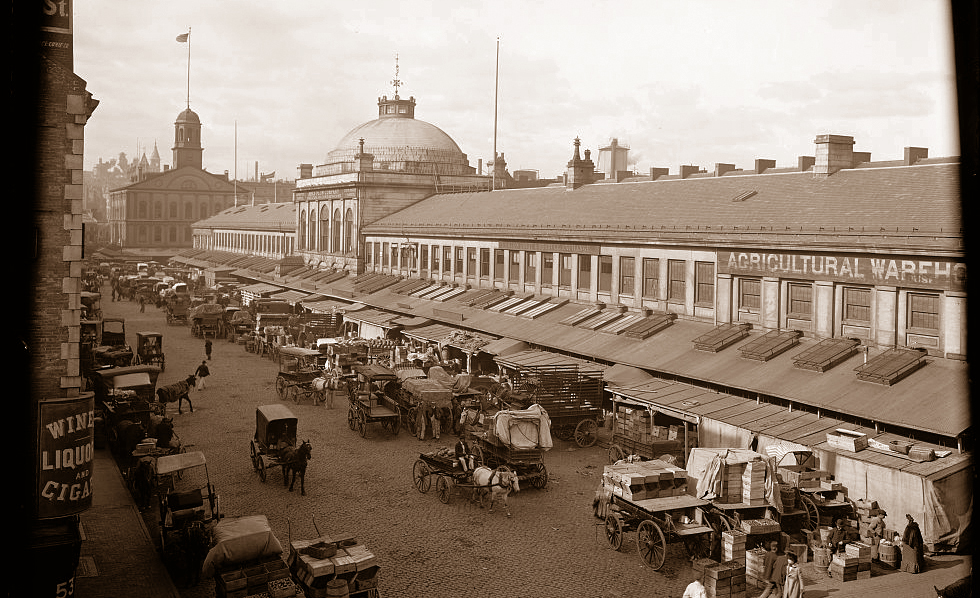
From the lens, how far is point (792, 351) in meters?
26.0

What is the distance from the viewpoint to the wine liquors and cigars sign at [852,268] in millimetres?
22562

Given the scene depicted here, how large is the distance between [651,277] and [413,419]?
12821mm

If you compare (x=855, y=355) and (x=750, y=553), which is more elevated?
(x=855, y=355)

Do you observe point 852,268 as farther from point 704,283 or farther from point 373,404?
point 373,404

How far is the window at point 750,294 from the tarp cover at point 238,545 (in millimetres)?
20360

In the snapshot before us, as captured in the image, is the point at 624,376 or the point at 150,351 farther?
the point at 150,351

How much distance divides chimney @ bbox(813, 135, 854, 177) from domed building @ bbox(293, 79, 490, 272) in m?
30.6

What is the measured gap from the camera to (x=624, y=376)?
1104 inches

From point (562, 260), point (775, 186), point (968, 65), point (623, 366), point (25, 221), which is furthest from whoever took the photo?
point (562, 260)

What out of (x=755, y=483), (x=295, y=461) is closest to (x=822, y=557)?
(x=755, y=483)

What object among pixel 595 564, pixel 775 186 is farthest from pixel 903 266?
pixel 595 564

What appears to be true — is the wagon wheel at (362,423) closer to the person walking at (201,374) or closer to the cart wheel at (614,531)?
the person walking at (201,374)

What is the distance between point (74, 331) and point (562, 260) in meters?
27.9

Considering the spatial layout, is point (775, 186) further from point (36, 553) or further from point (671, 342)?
point (36, 553)
